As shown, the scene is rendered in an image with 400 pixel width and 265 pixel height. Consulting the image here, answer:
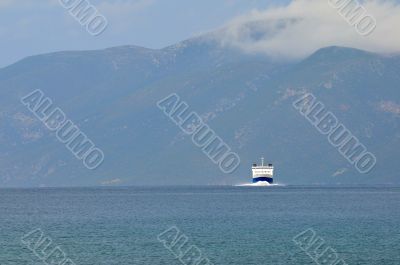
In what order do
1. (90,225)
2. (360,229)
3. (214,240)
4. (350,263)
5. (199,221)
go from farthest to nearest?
(199,221)
(90,225)
(360,229)
(214,240)
(350,263)

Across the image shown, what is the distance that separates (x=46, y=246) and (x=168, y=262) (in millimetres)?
22140

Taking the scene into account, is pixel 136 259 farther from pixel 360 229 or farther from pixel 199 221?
pixel 199 221

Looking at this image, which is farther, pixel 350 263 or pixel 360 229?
pixel 360 229

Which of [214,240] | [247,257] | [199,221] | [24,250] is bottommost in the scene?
[24,250]

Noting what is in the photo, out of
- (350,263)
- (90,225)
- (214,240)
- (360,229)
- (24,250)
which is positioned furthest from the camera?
(90,225)

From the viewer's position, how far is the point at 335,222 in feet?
620

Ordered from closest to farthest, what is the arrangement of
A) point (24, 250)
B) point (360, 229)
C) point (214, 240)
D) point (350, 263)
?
point (350, 263), point (24, 250), point (214, 240), point (360, 229)

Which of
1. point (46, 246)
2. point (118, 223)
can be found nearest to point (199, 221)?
point (118, 223)

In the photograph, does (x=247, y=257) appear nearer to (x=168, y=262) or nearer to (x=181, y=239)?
(x=168, y=262)

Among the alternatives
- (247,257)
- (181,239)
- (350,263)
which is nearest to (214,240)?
(181,239)

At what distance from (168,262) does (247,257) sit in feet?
36.7

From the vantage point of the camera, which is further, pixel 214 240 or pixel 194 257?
pixel 214 240

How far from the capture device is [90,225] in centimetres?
18312

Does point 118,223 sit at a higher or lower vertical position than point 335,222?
lower
